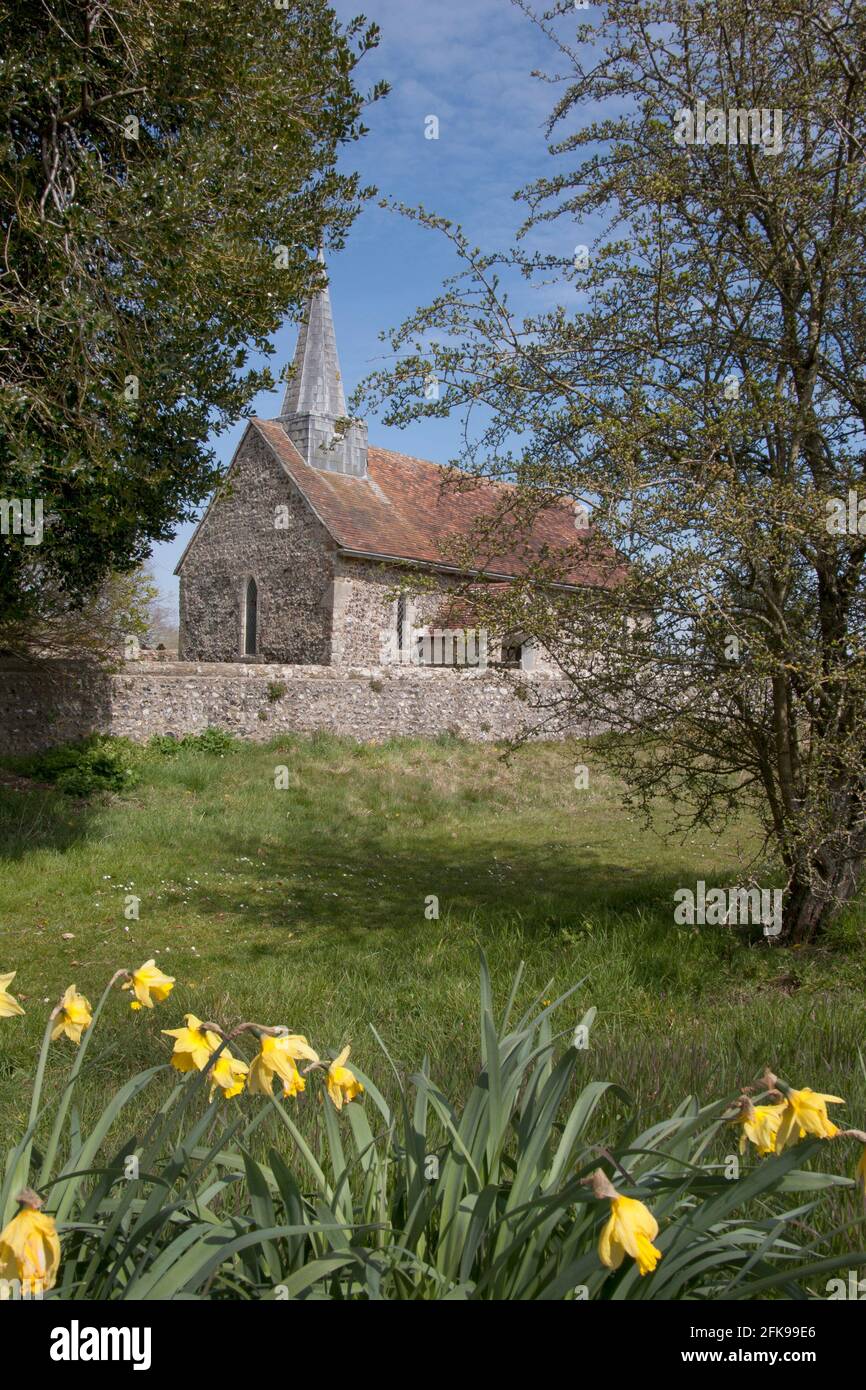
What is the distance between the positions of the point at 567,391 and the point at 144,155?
6239mm

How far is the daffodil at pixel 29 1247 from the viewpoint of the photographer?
1677 millimetres

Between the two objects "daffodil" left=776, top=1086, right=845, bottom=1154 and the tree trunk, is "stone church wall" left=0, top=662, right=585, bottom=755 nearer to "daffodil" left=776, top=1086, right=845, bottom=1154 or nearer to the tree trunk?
the tree trunk

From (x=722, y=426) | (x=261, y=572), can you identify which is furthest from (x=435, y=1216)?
(x=261, y=572)

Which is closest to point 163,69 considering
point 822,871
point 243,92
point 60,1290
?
point 243,92

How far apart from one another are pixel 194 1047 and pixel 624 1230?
1.13m

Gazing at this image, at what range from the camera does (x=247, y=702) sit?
58.9 ft

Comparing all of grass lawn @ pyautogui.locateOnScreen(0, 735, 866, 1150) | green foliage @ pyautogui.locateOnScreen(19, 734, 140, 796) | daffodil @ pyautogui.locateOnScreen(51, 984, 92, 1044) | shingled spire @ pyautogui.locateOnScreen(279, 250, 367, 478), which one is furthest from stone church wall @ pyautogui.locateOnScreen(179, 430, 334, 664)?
daffodil @ pyautogui.locateOnScreen(51, 984, 92, 1044)

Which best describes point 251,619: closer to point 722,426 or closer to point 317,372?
point 317,372

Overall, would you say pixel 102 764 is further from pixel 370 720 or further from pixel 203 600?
pixel 203 600

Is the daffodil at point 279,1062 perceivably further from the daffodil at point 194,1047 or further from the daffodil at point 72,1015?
the daffodil at point 72,1015

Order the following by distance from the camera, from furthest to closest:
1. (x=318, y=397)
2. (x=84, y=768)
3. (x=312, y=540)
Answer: (x=318, y=397), (x=312, y=540), (x=84, y=768)

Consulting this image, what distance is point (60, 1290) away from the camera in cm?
212

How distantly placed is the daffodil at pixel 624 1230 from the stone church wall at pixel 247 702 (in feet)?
37.8

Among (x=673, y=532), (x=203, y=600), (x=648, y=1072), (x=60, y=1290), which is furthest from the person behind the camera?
(x=203, y=600)
